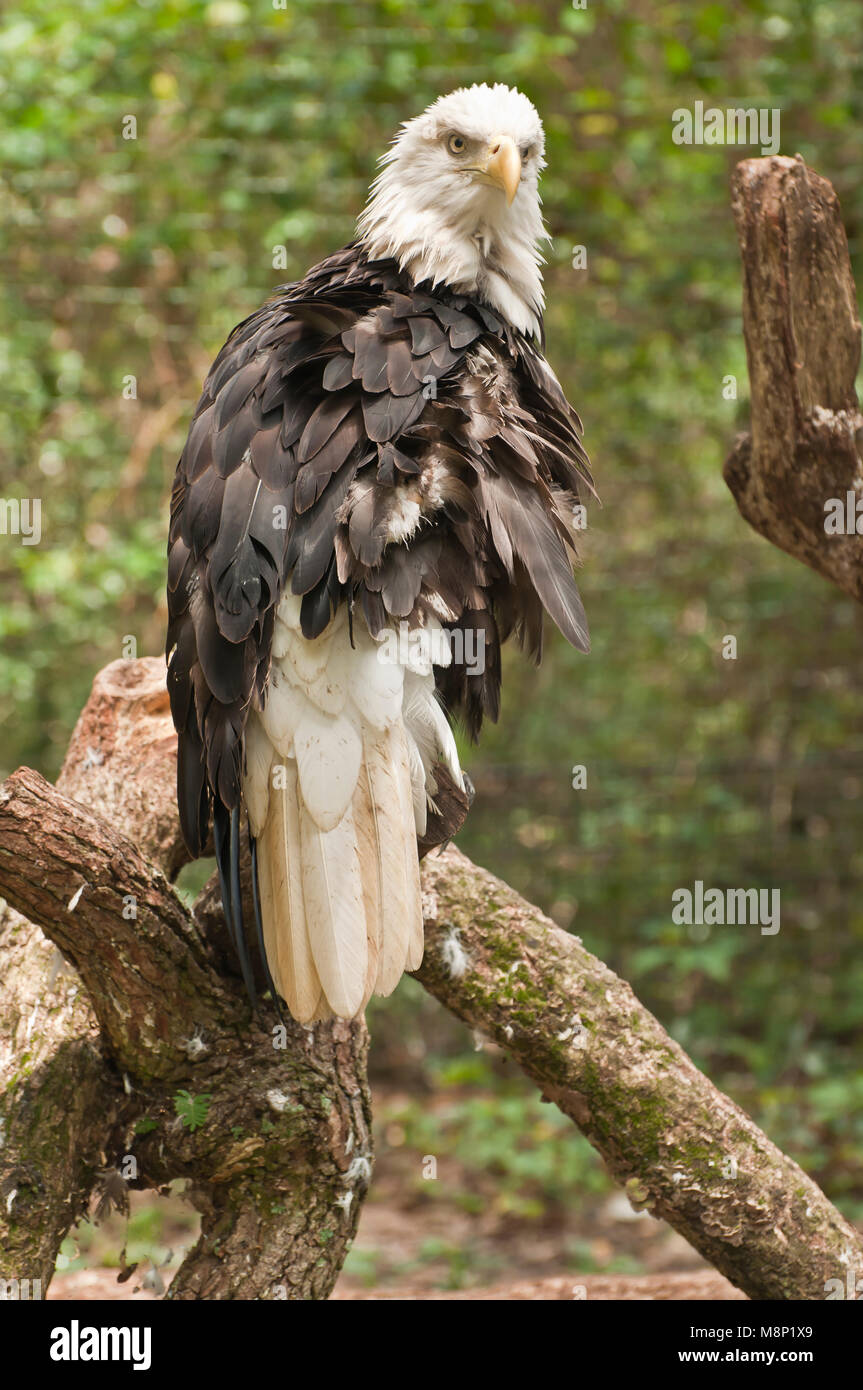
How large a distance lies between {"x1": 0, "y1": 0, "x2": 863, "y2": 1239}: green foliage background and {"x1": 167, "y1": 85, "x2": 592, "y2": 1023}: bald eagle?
2.45 meters

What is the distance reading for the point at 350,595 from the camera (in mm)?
1877

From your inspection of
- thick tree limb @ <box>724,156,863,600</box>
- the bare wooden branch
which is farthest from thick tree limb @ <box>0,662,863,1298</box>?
thick tree limb @ <box>724,156,863,600</box>

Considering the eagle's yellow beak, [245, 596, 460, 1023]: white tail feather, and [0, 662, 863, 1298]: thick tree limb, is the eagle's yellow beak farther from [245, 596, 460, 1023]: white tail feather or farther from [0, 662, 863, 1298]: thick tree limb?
[0, 662, 863, 1298]: thick tree limb

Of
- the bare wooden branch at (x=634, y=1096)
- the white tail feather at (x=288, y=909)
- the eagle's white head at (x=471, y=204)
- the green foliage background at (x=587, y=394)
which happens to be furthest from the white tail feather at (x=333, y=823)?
the green foliage background at (x=587, y=394)

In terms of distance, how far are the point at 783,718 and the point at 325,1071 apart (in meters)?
3.04

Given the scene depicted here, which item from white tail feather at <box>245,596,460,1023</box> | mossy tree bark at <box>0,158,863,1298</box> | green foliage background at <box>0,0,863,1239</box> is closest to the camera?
white tail feather at <box>245,596,460,1023</box>

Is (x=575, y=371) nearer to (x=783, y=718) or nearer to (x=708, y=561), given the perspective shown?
(x=708, y=561)

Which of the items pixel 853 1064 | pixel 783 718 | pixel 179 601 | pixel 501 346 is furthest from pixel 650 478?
pixel 179 601

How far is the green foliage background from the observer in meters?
4.52

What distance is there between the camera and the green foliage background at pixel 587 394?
4.52 m

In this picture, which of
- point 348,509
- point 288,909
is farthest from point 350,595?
point 288,909

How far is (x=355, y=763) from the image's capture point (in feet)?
6.04

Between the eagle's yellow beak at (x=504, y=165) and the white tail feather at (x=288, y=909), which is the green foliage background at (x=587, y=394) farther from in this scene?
the white tail feather at (x=288, y=909)

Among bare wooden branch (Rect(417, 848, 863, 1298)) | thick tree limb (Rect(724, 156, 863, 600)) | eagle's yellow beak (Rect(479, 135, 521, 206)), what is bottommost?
bare wooden branch (Rect(417, 848, 863, 1298))
